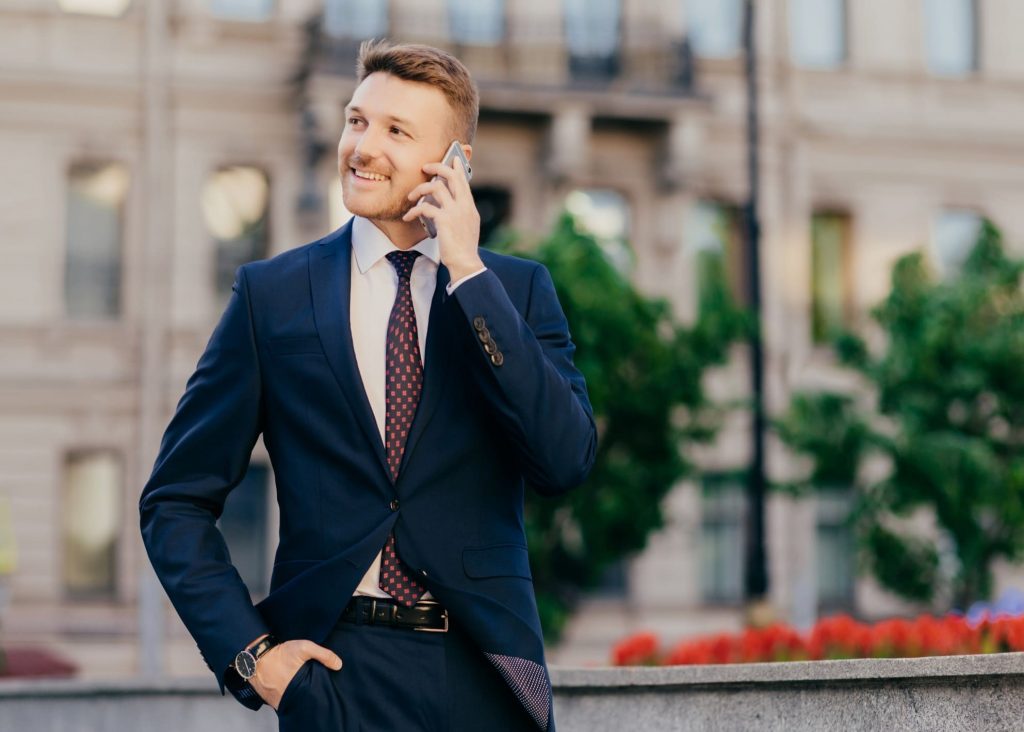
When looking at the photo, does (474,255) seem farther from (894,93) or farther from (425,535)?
(894,93)

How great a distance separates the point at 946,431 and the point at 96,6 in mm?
12599

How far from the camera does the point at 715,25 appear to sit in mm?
27609

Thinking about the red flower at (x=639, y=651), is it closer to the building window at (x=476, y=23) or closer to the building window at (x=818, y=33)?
the building window at (x=476, y=23)

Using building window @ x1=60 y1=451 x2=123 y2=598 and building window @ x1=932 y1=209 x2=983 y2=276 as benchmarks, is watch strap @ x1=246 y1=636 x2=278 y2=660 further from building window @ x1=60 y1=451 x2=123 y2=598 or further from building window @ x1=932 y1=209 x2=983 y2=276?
building window @ x1=932 y1=209 x2=983 y2=276

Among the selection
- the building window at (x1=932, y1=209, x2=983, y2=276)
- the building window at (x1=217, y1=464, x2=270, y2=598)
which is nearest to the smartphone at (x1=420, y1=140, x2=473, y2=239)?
the building window at (x1=217, y1=464, x2=270, y2=598)

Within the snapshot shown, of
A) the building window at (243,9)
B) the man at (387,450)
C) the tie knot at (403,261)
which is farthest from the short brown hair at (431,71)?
the building window at (243,9)

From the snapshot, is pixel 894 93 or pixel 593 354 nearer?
pixel 593 354

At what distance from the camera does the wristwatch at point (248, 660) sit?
130 inches

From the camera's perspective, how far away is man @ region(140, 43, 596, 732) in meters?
3.32

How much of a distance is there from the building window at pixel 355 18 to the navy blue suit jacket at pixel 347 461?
22.1 metres

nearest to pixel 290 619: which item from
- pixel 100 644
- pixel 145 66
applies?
pixel 100 644

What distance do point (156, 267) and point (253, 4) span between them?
3700mm

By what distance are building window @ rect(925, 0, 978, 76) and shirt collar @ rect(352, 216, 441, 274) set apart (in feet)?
85.6

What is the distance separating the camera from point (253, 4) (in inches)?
1017
